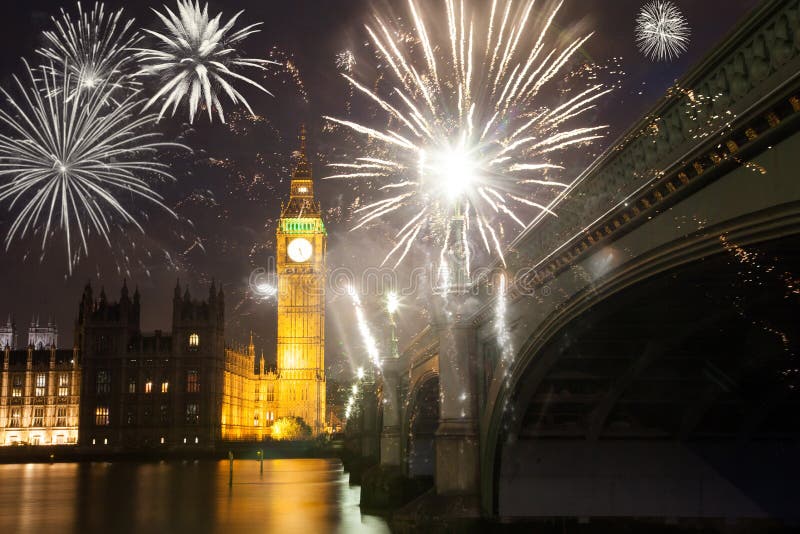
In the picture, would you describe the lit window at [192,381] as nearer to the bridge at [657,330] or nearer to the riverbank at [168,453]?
the riverbank at [168,453]

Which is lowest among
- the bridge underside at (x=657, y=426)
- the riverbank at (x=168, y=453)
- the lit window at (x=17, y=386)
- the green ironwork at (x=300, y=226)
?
the riverbank at (x=168, y=453)

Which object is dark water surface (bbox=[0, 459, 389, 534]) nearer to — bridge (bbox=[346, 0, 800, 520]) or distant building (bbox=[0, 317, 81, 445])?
bridge (bbox=[346, 0, 800, 520])

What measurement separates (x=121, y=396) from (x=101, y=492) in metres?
77.7

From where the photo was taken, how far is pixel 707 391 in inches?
814

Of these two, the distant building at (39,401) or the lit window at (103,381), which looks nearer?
the lit window at (103,381)

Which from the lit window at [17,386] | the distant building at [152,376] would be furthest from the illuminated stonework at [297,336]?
the lit window at [17,386]

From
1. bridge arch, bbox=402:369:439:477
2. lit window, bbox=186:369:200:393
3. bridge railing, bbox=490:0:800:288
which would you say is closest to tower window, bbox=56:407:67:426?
lit window, bbox=186:369:200:393

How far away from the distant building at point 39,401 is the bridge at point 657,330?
121 meters

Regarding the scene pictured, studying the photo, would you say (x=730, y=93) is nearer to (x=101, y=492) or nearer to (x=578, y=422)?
(x=578, y=422)

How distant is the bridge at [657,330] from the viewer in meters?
9.05

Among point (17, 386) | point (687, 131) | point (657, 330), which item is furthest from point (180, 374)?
point (687, 131)

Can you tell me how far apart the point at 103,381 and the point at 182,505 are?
9097 centimetres

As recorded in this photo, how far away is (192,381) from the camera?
419 ft

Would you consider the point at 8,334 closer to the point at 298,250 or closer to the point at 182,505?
the point at 298,250
